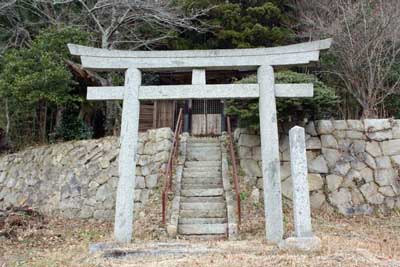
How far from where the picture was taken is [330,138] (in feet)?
31.4

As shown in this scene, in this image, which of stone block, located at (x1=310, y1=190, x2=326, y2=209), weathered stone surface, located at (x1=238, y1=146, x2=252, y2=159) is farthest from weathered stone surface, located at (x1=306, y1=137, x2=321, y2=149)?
weathered stone surface, located at (x1=238, y1=146, x2=252, y2=159)

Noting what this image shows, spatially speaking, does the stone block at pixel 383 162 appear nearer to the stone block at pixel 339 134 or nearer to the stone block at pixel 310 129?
the stone block at pixel 339 134

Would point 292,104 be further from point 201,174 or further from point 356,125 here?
point 201,174

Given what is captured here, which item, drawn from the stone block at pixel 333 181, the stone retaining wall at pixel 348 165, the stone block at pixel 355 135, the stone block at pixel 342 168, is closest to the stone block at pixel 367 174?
the stone retaining wall at pixel 348 165

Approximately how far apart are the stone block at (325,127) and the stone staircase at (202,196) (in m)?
2.81

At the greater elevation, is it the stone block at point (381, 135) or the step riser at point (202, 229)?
the stone block at point (381, 135)

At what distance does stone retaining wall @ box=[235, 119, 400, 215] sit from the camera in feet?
29.9

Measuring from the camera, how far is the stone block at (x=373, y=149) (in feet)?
31.0

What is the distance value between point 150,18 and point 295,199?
893cm

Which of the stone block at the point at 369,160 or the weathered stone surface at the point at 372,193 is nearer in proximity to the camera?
the weathered stone surface at the point at 372,193

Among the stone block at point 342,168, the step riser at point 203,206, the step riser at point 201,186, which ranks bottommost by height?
the step riser at point 203,206

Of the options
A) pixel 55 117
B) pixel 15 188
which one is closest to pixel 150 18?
pixel 55 117

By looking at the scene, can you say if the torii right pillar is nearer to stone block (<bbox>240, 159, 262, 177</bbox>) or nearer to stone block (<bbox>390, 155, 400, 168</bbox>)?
stone block (<bbox>240, 159, 262, 177</bbox>)

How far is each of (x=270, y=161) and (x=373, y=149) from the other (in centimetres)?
442
